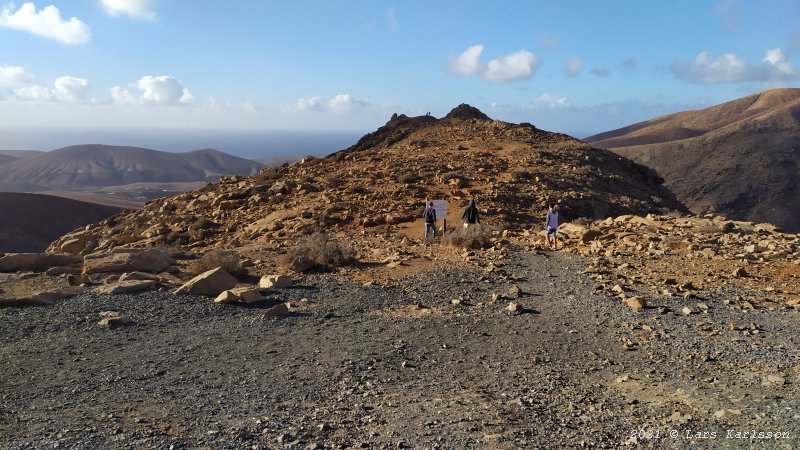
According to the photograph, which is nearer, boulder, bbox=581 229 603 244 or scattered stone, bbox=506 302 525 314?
scattered stone, bbox=506 302 525 314

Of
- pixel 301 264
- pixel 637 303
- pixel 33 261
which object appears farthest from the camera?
pixel 33 261

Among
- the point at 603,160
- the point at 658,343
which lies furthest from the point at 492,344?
the point at 603,160

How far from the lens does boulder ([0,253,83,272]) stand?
11.9 m

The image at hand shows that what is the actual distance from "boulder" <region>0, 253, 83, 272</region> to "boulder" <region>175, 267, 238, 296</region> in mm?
3945

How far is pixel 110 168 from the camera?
13875 centimetres

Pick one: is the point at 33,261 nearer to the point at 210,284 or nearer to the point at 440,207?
the point at 210,284

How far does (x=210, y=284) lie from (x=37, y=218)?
4241 centimetres

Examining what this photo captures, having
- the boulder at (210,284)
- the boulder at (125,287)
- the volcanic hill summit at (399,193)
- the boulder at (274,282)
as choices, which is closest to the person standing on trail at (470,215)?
the volcanic hill summit at (399,193)

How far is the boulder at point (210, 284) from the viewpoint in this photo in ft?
33.2

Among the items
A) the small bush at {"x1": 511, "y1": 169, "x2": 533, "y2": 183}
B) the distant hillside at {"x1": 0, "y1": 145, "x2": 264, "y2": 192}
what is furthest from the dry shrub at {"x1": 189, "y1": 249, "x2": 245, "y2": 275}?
the distant hillside at {"x1": 0, "y1": 145, "x2": 264, "y2": 192}

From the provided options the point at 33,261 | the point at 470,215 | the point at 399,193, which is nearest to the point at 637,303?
the point at 470,215

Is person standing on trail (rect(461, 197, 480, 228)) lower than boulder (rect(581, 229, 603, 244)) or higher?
higher

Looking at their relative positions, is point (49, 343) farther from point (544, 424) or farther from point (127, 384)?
point (544, 424)

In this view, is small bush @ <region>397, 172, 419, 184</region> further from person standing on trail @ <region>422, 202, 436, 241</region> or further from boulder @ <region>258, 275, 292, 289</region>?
boulder @ <region>258, 275, 292, 289</region>
